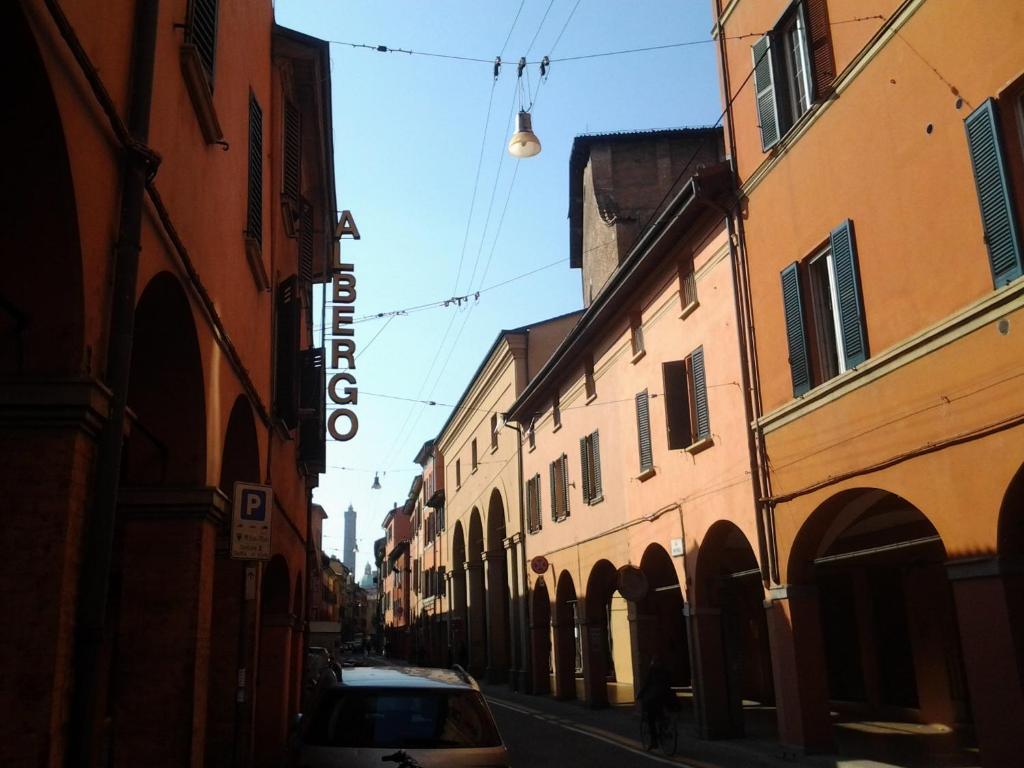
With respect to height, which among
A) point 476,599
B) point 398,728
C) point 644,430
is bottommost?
point 398,728

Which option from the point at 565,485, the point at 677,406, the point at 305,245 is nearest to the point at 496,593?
the point at 565,485

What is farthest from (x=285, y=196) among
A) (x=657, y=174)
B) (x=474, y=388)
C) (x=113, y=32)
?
(x=474, y=388)

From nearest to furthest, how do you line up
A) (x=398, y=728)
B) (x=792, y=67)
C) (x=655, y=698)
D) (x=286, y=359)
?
(x=398, y=728) → (x=792, y=67) → (x=286, y=359) → (x=655, y=698)

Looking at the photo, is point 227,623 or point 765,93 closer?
point 227,623

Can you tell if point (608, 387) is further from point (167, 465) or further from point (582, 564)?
point (167, 465)

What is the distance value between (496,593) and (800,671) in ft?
77.8

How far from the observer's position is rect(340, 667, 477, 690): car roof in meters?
6.64

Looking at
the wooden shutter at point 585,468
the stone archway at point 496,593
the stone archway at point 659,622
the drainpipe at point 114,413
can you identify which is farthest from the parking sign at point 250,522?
the stone archway at point 496,593

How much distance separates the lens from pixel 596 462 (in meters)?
22.8

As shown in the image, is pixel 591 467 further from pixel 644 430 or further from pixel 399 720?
pixel 399 720

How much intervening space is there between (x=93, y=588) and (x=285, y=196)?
9.69 m

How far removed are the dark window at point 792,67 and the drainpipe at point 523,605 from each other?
58.7ft

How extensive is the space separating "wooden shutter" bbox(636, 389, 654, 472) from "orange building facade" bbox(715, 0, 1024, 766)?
3898mm

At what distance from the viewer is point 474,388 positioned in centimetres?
3872
